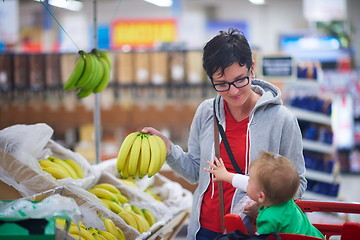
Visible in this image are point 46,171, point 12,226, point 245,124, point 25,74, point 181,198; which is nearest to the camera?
point 12,226

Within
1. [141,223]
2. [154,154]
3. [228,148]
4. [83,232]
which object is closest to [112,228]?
[83,232]

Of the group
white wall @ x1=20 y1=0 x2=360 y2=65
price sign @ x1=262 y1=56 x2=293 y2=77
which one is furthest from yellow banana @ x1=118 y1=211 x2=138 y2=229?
white wall @ x1=20 y1=0 x2=360 y2=65

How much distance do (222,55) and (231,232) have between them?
31.6 inches

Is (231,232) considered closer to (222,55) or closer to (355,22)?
(222,55)

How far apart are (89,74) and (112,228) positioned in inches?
49.2

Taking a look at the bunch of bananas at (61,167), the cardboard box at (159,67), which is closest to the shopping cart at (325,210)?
the bunch of bananas at (61,167)

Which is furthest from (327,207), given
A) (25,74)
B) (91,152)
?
(25,74)

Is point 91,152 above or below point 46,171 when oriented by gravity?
below

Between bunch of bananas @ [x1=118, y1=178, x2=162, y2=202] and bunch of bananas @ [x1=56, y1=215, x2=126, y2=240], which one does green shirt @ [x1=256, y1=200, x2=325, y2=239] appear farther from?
bunch of bananas @ [x1=118, y1=178, x2=162, y2=202]

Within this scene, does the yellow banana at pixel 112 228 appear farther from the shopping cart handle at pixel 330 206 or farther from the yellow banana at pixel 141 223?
the shopping cart handle at pixel 330 206

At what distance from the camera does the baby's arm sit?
7.69ft

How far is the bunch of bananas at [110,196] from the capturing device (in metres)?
3.46

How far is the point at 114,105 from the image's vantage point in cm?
870

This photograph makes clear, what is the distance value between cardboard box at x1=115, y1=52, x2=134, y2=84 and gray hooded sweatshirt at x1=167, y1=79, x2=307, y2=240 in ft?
18.9
